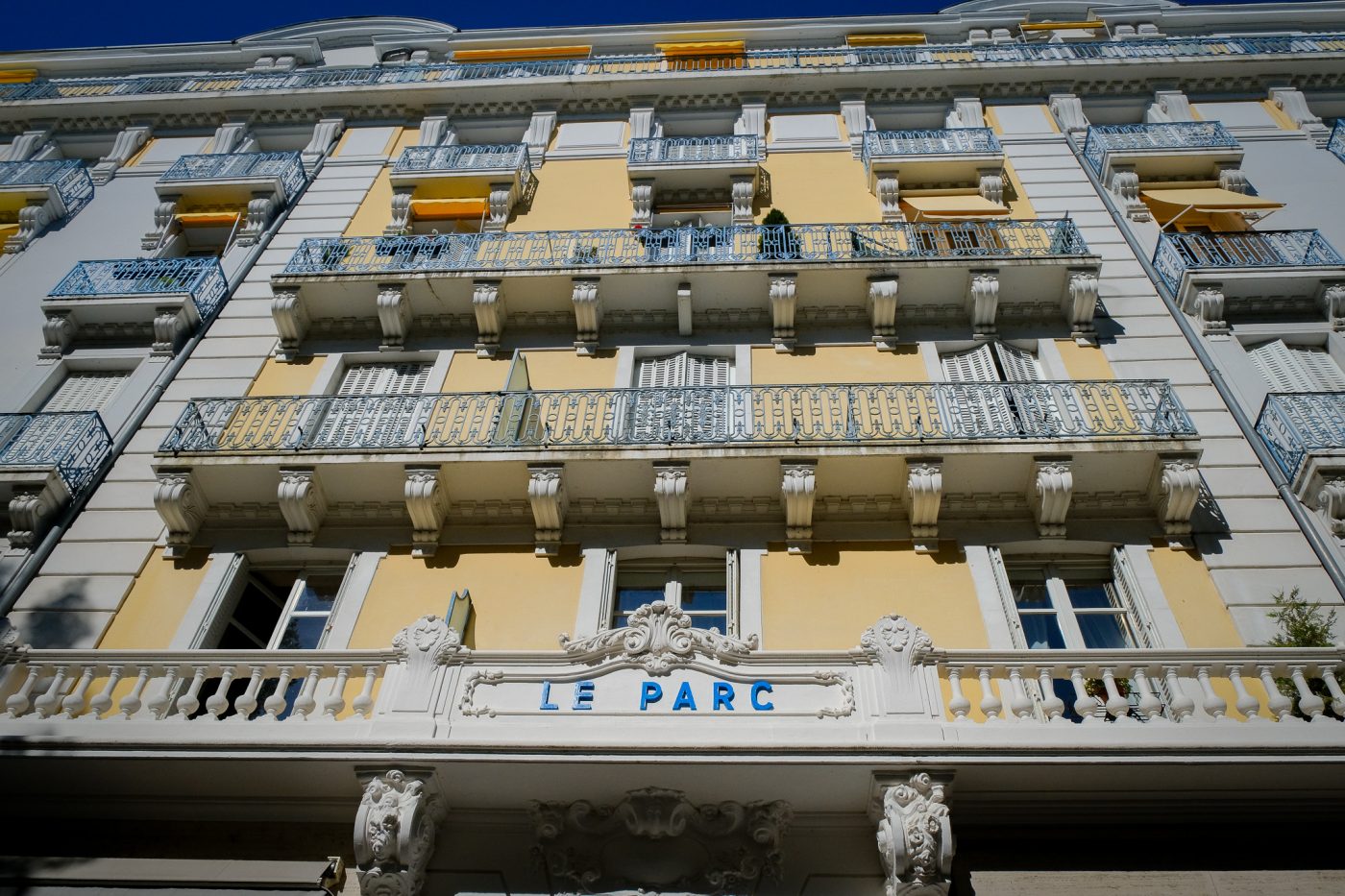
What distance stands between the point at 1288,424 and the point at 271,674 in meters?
11.7

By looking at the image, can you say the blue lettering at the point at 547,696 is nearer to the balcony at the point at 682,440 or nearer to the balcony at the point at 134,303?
the balcony at the point at 682,440

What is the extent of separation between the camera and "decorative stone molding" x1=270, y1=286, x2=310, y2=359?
51.4 ft

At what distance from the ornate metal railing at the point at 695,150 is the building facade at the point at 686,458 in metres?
0.10

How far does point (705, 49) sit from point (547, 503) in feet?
42.6

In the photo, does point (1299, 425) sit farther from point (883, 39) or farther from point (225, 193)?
point (225, 193)

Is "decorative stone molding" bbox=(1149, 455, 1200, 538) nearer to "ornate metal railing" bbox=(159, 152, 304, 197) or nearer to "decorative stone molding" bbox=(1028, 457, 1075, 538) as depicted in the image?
"decorative stone molding" bbox=(1028, 457, 1075, 538)

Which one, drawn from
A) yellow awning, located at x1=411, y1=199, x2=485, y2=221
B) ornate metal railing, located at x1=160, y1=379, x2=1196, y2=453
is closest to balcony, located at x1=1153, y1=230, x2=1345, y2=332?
ornate metal railing, located at x1=160, y1=379, x2=1196, y2=453

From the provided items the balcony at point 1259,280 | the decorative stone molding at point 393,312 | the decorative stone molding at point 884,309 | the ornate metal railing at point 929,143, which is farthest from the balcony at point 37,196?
the balcony at point 1259,280

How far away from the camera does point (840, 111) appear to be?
795 inches

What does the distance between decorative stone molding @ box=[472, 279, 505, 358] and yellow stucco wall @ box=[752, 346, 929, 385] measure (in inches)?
149

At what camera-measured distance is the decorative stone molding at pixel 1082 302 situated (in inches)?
583

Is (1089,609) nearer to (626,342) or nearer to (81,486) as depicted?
(626,342)

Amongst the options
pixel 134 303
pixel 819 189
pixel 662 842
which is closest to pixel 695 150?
pixel 819 189

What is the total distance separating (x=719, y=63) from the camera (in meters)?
21.6
